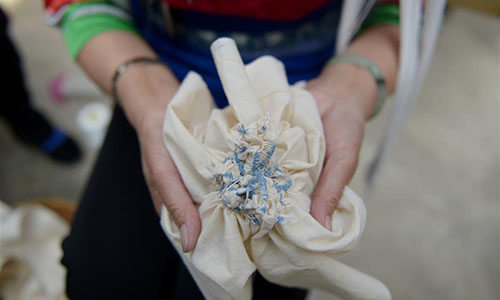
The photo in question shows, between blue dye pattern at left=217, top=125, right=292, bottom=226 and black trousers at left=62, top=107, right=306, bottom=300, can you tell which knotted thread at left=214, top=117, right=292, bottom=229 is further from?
black trousers at left=62, top=107, right=306, bottom=300

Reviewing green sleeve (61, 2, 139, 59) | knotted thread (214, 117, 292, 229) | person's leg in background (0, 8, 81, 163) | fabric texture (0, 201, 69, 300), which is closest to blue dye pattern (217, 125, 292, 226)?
knotted thread (214, 117, 292, 229)

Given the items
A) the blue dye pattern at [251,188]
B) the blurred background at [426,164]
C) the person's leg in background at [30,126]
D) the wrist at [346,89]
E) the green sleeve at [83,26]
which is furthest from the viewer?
the person's leg in background at [30,126]

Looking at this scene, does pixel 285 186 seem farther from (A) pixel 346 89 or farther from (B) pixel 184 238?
(A) pixel 346 89

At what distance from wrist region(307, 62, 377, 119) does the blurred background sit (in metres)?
0.38

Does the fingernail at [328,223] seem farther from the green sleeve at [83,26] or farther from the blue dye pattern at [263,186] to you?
the green sleeve at [83,26]

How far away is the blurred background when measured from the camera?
951mm

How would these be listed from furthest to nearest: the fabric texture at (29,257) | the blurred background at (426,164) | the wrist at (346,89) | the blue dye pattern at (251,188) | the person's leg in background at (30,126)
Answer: the person's leg in background at (30,126)
the blurred background at (426,164)
the fabric texture at (29,257)
the wrist at (346,89)
the blue dye pattern at (251,188)

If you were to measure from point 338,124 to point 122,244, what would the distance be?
0.37 metres

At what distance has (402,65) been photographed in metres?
0.56

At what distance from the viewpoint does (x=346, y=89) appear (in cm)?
53

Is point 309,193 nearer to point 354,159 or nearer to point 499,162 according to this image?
point 354,159

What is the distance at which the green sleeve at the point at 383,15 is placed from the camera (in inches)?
25.7

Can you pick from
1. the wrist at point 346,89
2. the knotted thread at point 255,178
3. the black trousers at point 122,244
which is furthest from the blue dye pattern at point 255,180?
the black trousers at point 122,244

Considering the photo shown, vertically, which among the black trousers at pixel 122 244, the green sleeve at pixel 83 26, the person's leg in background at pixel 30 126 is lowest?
the person's leg in background at pixel 30 126
